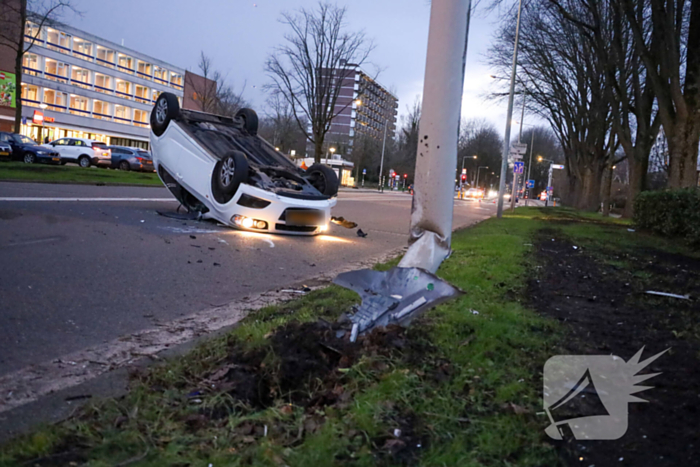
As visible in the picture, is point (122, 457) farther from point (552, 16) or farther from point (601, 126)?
point (601, 126)

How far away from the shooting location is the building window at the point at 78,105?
63.6m

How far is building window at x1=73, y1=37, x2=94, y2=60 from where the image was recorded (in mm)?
63469

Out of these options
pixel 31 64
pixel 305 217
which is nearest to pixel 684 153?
pixel 305 217

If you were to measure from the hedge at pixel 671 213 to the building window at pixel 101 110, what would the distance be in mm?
62378

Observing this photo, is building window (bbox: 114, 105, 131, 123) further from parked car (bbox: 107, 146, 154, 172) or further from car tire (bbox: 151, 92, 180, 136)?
car tire (bbox: 151, 92, 180, 136)

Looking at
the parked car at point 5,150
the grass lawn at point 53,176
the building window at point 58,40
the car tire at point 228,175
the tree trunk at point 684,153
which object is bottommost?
the grass lawn at point 53,176

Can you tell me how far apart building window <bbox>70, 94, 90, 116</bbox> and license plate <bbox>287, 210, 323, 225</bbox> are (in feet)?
198

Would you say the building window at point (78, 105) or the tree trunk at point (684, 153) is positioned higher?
the building window at point (78, 105)

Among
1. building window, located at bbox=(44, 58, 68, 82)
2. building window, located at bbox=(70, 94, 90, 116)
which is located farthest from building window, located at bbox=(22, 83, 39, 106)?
building window, located at bbox=(70, 94, 90, 116)

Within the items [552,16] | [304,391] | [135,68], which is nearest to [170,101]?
[304,391]

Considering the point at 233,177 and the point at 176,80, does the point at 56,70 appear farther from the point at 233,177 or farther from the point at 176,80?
the point at 233,177

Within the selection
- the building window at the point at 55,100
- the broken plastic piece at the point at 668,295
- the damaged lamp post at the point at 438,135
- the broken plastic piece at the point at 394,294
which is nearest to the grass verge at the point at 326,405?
the broken plastic piece at the point at 394,294

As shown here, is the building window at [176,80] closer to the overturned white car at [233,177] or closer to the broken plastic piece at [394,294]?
the overturned white car at [233,177]

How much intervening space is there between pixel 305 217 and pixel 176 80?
75591mm
